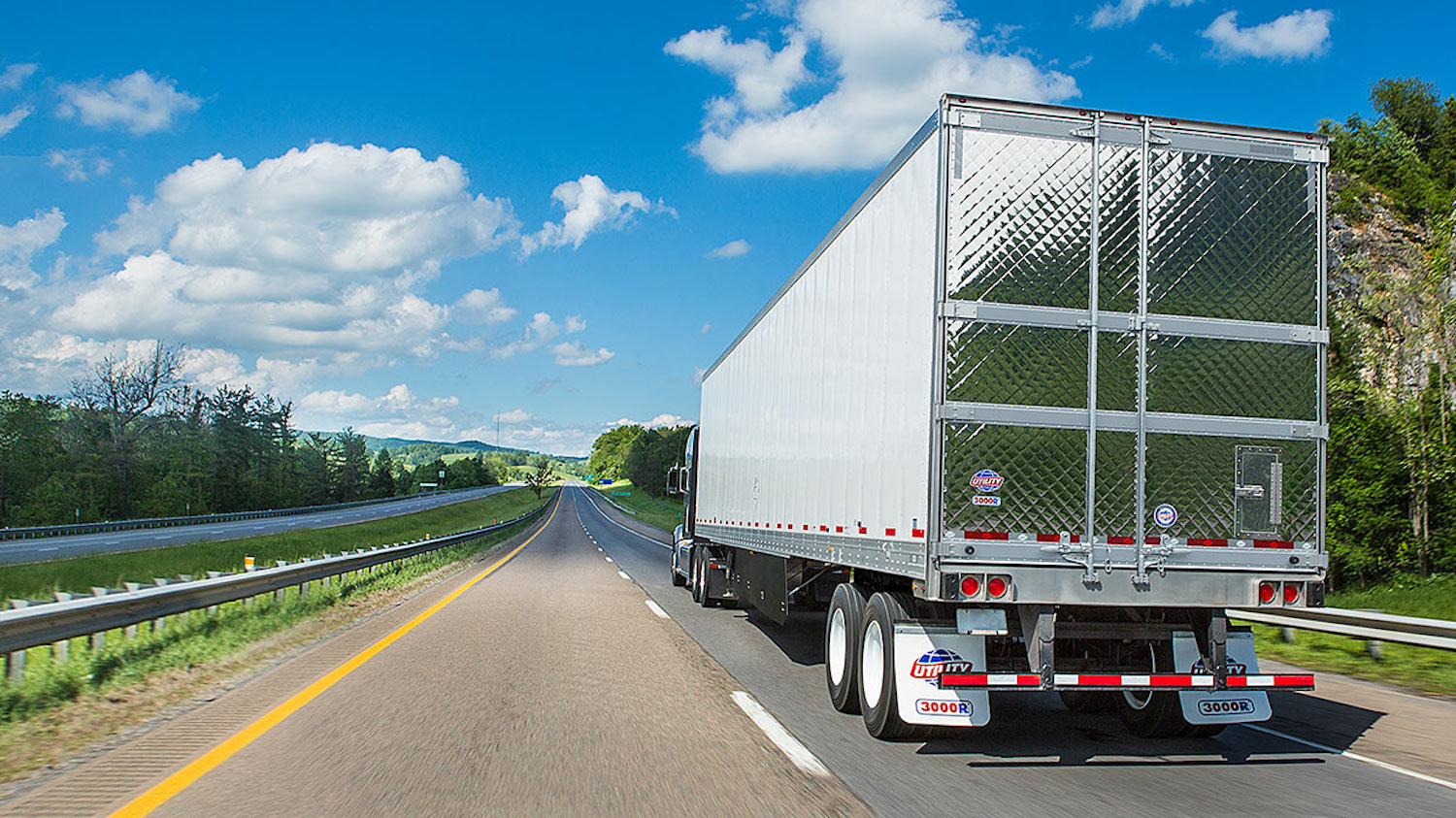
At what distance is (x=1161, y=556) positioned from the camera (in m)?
6.49

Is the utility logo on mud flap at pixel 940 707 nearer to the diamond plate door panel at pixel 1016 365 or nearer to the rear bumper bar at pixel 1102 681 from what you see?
the rear bumper bar at pixel 1102 681

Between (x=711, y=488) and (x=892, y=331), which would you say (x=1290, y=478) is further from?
(x=711, y=488)

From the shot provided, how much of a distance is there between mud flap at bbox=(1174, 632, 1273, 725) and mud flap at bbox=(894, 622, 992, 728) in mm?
1343

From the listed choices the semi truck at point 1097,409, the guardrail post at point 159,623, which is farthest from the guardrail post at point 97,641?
the semi truck at point 1097,409

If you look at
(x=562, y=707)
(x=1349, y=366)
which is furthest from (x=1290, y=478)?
(x=1349, y=366)

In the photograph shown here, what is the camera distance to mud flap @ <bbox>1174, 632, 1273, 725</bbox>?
676cm

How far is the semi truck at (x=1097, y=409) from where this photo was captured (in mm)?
6383

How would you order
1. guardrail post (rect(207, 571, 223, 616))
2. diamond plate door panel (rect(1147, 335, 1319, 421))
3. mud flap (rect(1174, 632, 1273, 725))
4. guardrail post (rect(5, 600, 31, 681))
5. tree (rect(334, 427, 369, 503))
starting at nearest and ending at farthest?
diamond plate door panel (rect(1147, 335, 1319, 421)) → mud flap (rect(1174, 632, 1273, 725)) → guardrail post (rect(5, 600, 31, 681)) → guardrail post (rect(207, 571, 223, 616)) → tree (rect(334, 427, 369, 503))

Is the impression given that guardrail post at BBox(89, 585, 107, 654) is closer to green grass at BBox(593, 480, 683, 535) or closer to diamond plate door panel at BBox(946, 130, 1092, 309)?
diamond plate door panel at BBox(946, 130, 1092, 309)

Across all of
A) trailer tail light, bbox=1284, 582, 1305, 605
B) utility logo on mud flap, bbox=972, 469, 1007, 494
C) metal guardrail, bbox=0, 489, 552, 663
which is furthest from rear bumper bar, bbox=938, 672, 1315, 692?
metal guardrail, bbox=0, 489, 552, 663

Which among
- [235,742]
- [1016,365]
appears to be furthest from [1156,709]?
[235,742]

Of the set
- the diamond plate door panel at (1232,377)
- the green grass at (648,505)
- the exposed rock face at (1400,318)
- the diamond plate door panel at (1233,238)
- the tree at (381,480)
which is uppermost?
the exposed rock face at (1400,318)

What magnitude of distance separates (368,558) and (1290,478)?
15.5 meters

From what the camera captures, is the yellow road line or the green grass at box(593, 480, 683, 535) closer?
the yellow road line
